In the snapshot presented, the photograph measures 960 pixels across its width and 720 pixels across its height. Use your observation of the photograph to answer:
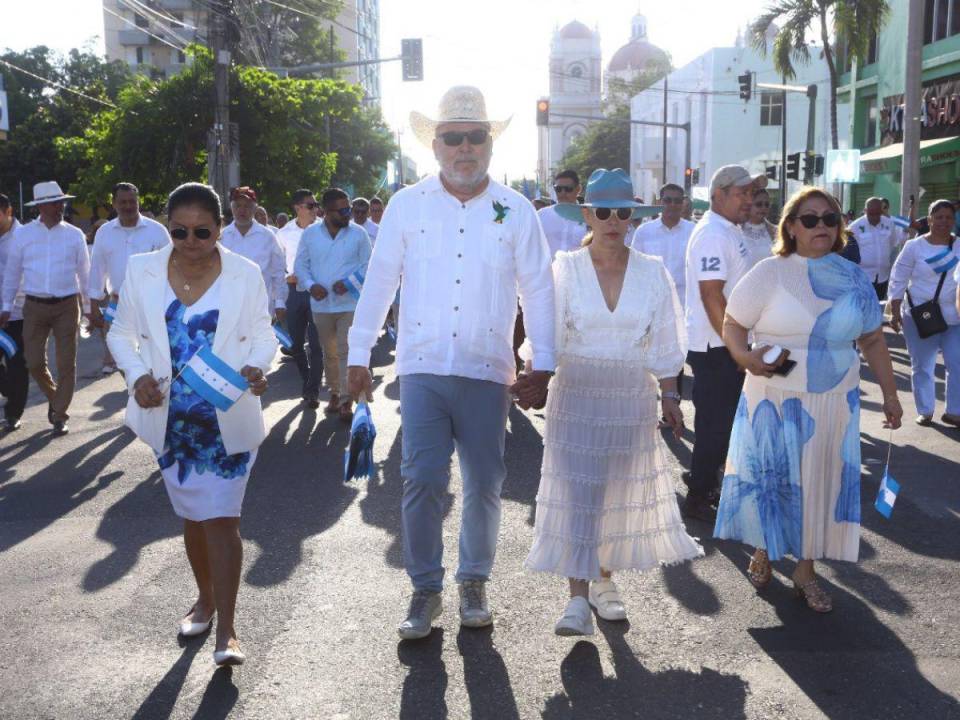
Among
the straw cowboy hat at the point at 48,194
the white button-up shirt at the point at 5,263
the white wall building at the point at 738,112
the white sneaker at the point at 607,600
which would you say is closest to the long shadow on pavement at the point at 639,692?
the white sneaker at the point at 607,600

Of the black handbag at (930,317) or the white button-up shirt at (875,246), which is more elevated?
the white button-up shirt at (875,246)

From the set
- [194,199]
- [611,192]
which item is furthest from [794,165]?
[194,199]

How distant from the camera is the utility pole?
17922 mm

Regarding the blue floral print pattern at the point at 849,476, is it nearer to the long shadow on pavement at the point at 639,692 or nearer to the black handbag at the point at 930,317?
the long shadow on pavement at the point at 639,692

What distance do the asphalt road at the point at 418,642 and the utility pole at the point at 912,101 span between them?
12.5m

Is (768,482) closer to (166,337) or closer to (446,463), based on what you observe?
(446,463)

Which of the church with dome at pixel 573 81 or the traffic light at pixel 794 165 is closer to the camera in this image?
the traffic light at pixel 794 165

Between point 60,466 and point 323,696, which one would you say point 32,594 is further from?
point 60,466

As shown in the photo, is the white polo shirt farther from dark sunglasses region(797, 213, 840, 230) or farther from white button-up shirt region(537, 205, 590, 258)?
white button-up shirt region(537, 205, 590, 258)

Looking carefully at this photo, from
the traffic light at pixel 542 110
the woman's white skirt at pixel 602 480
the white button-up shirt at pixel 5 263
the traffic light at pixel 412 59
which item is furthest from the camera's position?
the traffic light at pixel 542 110

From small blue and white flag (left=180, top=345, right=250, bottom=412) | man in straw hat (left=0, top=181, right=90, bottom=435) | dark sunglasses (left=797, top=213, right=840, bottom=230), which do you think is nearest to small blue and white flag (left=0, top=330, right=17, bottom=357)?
man in straw hat (left=0, top=181, right=90, bottom=435)

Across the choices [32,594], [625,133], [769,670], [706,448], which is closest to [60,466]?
[32,594]

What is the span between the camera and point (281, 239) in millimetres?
13961

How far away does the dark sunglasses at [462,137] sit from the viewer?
468 centimetres
